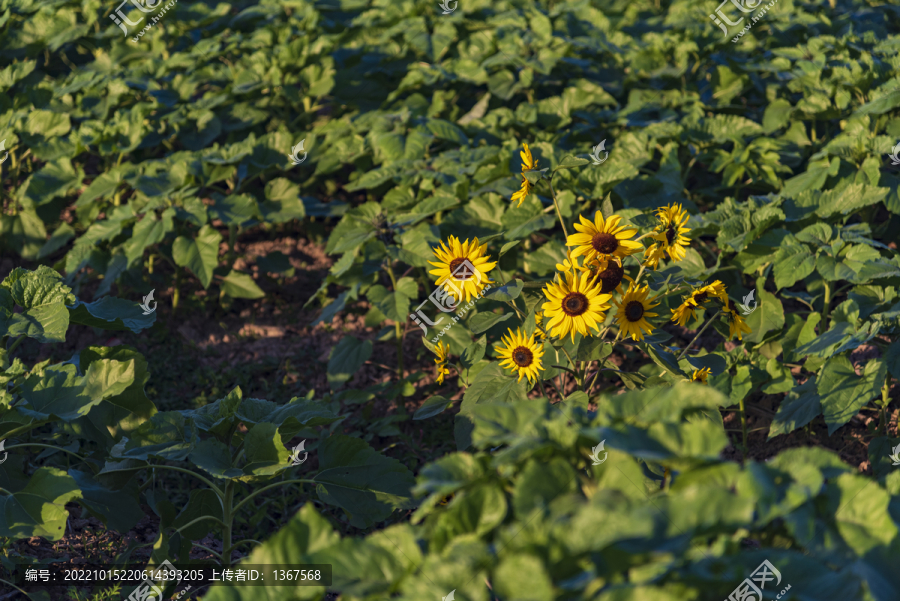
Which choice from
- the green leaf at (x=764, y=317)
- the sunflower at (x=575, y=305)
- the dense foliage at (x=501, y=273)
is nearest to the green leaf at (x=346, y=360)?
the dense foliage at (x=501, y=273)

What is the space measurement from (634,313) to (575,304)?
0.80 feet

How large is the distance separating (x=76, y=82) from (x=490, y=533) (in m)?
5.55

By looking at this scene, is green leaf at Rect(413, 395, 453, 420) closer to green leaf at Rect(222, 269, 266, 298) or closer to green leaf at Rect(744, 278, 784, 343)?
green leaf at Rect(744, 278, 784, 343)

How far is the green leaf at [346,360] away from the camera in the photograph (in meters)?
3.80

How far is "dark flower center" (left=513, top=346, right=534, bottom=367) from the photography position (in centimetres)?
272

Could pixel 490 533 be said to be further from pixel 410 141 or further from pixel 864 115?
pixel 864 115

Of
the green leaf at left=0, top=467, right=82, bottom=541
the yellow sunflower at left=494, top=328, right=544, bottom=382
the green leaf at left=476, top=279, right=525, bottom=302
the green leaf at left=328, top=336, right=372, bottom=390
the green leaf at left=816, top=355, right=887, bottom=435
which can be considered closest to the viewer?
the green leaf at left=0, top=467, right=82, bottom=541

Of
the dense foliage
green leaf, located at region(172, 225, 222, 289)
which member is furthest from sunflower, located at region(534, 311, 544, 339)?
green leaf, located at region(172, 225, 222, 289)

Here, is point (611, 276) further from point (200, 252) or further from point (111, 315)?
point (200, 252)

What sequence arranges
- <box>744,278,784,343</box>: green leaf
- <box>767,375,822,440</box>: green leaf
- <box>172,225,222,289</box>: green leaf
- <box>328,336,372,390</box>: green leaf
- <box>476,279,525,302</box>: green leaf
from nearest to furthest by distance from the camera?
<box>476,279,525,302</box>: green leaf, <box>767,375,822,440</box>: green leaf, <box>744,278,784,343</box>: green leaf, <box>328,336,372,390</box>: green leaf, <box>172,225,222,289</box>: green leaf

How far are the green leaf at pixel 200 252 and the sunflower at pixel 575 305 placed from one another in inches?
101

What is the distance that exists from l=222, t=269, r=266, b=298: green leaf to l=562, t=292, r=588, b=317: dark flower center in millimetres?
2688

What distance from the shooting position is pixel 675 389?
1.61 metres

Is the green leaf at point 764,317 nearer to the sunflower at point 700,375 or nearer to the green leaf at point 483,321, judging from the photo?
the sunflower at point 700,375
